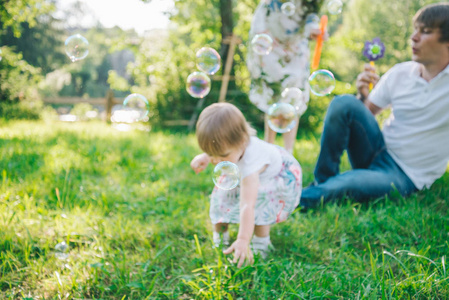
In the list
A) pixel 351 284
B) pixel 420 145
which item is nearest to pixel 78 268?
pixel 351 284

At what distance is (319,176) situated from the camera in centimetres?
256

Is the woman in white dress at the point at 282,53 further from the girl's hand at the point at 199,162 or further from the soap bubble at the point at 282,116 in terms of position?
the girl's hand at the point at 199,162

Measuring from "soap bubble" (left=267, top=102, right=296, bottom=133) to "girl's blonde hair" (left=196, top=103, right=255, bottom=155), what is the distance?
57 cm

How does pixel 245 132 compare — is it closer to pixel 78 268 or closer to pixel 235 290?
pixel 235 290

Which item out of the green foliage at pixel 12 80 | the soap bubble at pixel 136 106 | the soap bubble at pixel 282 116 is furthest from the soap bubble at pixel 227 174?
the green foliage at pixel 12 80

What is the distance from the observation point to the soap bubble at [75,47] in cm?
259

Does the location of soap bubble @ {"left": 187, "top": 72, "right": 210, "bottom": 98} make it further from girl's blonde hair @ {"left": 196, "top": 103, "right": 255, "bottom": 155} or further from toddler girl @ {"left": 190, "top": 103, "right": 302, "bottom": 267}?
girl's blonde hair @ {"left": 196, "top": 103, "right": 255, "bottom": 155}

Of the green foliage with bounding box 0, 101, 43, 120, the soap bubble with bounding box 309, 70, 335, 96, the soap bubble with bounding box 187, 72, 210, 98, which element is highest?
the soap bubble with bounding box 309, 70, 335, 96

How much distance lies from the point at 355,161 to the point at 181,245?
1460mm

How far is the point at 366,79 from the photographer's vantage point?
2584 millimetres

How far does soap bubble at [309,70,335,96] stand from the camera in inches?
95.8

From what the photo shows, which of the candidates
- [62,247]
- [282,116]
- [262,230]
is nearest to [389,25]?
[282,116]

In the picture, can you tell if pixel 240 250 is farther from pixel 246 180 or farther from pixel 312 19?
pixel 312 19

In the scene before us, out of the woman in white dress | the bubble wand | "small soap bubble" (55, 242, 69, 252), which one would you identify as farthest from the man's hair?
"small soap bubble" (55, 242, 69, 252)
